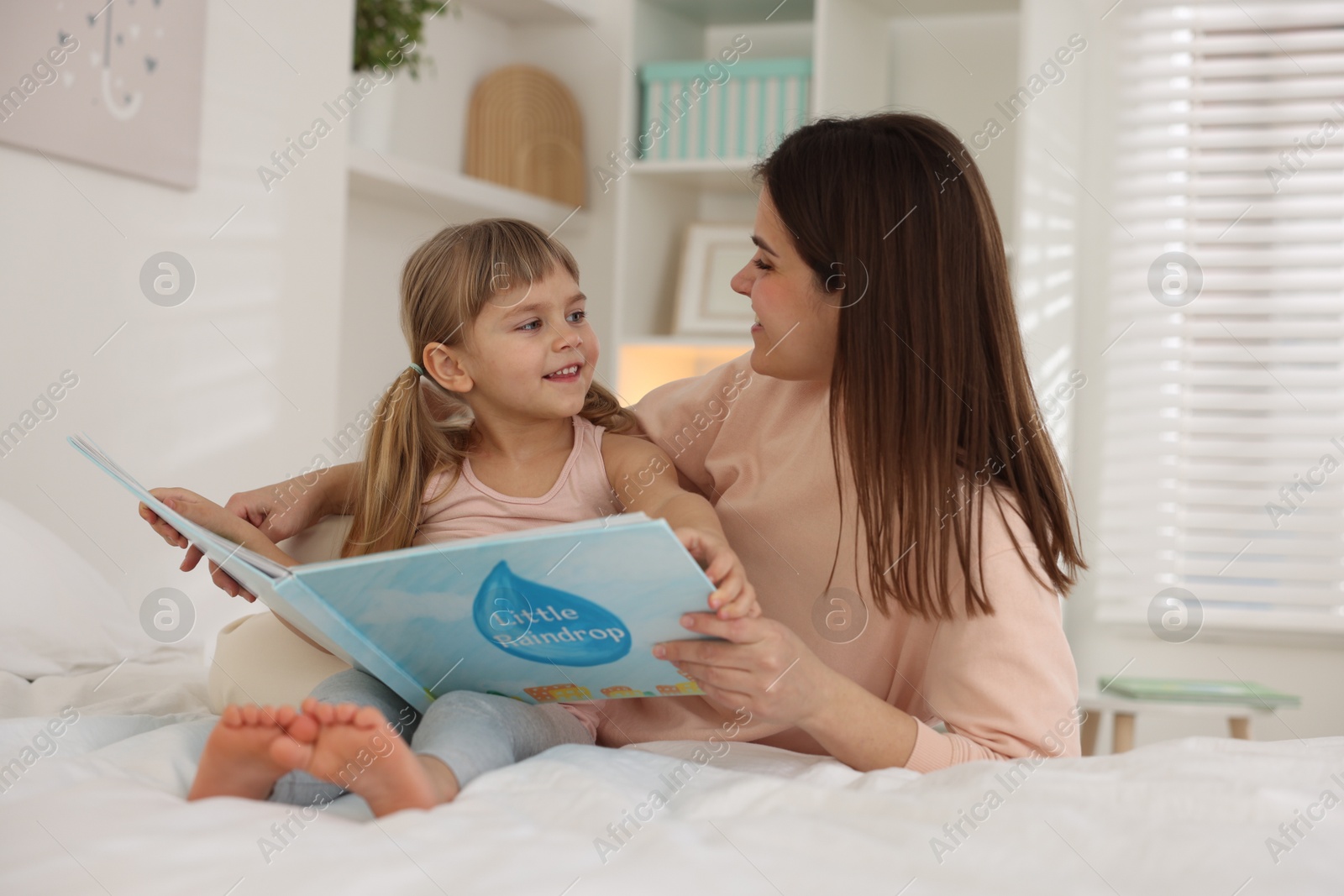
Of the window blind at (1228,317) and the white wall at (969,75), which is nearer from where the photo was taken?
the window blind at (1228,317)

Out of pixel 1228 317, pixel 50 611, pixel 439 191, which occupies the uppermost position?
pixel 439 191

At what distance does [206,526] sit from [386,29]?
1647 millimetres

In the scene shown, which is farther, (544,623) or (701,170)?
(701,170)

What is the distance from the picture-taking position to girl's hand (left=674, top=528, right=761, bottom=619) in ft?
2.69

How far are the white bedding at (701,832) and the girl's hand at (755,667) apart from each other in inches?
2.2

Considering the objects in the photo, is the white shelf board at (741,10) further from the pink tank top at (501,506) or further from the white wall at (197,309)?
the pink tank top at (501,506)

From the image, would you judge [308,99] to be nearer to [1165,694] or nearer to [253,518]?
[253,518]

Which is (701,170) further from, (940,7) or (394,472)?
(394,472)

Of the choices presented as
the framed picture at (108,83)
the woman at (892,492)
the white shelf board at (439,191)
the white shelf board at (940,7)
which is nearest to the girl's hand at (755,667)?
the woman at (892,492)

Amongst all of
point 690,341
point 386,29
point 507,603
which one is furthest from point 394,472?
point 690,341

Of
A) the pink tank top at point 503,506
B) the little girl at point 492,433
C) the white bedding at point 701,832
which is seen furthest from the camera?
the pink tank top at point 503,506

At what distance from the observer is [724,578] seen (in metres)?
0.85

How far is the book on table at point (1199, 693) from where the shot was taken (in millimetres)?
2260

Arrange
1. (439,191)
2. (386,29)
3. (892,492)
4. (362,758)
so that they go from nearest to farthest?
(362,758) → (892,492) → (386,29) → (439,191)
